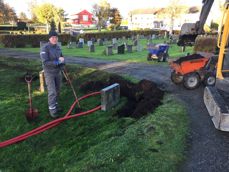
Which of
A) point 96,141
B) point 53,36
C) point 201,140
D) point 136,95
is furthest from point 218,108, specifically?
point 53,36

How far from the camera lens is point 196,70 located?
28.9ft

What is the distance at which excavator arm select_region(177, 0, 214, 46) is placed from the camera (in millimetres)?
9791

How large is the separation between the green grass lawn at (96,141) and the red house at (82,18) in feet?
248

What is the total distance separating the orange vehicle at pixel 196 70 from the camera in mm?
8750

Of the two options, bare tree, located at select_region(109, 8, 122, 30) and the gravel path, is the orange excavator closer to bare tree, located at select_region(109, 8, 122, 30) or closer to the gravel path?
the gravel path

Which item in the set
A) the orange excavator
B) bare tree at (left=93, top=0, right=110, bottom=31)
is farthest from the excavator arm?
bare tree at (left=93, top=0, right=110, bottom=31)

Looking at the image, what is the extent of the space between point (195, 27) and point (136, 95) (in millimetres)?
4393

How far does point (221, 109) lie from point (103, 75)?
7.26 metres

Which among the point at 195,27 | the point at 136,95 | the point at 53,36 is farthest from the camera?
the point at 195,27

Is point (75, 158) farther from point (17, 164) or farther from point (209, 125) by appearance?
point (209, 125)

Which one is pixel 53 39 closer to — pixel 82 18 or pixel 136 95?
pixel 136 95

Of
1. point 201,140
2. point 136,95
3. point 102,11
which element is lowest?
point 201,140

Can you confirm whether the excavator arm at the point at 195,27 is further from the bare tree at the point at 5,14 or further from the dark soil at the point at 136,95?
the bare tree at the point at 5,14

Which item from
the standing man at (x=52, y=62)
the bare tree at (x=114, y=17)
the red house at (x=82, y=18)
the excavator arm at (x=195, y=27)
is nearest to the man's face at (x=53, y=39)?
the standing man at (x=52, y=62)
